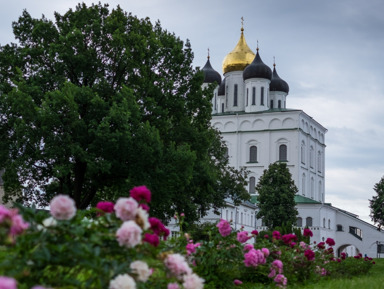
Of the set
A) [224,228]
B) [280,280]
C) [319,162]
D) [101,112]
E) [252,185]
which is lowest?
[280,280]

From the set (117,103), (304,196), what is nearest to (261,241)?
(117,103)

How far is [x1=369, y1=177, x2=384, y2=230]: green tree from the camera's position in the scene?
177 feet

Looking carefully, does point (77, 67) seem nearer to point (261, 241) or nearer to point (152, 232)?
point (261, 241)

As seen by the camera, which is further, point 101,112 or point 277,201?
point 277,201

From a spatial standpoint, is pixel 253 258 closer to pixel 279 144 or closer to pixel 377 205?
pixel 377 205

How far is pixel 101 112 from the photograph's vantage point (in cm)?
2288

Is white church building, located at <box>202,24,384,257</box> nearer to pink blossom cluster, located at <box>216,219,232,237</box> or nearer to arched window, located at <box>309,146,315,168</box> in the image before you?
arched window, located at <box>309,146,315,168</box>

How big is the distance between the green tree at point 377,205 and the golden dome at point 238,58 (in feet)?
89.4

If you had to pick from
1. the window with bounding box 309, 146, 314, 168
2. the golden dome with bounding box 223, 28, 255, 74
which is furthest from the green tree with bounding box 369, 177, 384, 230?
the golden dome with bounding box 223, 28, 255, 74

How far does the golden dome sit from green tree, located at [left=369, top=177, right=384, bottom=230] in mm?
27250

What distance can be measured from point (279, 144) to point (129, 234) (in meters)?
68.0

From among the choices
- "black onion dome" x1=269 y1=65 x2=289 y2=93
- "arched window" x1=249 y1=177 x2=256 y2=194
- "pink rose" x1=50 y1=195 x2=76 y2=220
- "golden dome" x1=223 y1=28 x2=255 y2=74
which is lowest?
"pink rose" x1=50 y1=195 x2=76 y2=220

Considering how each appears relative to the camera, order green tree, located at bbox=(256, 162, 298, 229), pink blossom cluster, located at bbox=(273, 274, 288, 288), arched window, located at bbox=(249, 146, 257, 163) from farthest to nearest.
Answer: arched window, located at bbox=(249, 146, 257, 163), green tree, located at bbox=(256, 162, 298, 229), pink blossom cluster, located at bbox=(273, 274, 288, 288)

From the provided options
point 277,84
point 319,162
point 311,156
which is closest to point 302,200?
point 311,156
